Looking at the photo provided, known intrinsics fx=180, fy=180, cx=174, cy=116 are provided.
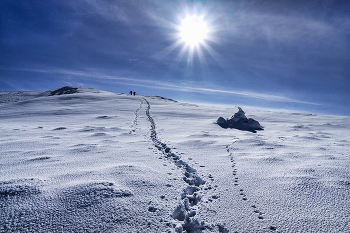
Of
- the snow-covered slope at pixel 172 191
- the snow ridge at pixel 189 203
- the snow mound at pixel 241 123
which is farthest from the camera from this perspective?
the snow mound at pixel 241 123

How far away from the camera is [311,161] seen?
4902 millimetres

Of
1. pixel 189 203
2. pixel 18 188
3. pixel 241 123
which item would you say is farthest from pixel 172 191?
pixel 241 123

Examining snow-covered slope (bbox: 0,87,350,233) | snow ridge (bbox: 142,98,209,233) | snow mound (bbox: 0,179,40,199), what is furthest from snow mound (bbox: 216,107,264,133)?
snow mound (bbox: 0,179,40,199)

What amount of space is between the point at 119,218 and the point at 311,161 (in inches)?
200

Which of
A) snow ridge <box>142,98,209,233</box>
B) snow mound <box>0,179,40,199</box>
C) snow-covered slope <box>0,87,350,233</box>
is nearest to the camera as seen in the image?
snow-covered slope <box>0,87,350,233</box>

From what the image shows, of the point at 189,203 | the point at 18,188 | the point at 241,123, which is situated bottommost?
the point at 189,203

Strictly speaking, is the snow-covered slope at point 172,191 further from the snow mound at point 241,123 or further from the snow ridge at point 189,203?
the snow mound at point 241,123

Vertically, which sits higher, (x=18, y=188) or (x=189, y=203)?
(x=18, y=188)

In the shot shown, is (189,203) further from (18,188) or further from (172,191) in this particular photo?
(18,188)

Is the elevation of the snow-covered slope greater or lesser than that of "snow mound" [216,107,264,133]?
lesser

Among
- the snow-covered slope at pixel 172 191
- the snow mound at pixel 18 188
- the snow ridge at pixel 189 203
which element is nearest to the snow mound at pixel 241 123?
the snow-covered slope at pixel 172 191

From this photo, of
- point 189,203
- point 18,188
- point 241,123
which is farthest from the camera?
point 241,123

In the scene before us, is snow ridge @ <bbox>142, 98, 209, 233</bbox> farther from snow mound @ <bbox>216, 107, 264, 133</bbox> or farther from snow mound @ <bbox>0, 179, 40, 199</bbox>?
snow mound @ <bbox>216, 107, 264, 133</bbox>

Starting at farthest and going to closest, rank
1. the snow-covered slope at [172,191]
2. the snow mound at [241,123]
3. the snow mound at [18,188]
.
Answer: the snow mound at [241,123], the snow mound at [18,188], the snow-covered slope at [172,191]
